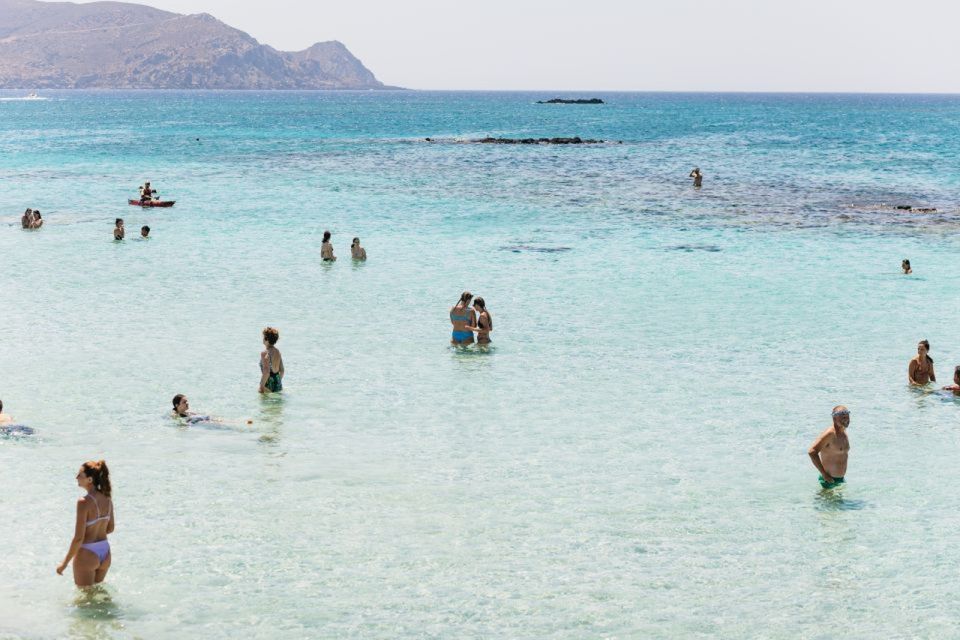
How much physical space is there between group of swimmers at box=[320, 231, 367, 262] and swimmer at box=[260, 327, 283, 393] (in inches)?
574

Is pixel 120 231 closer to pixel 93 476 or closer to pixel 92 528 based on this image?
pixel 92 528

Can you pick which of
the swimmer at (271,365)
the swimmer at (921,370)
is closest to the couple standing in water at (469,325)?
the swimmer at (271,365)

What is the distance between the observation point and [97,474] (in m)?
11.4

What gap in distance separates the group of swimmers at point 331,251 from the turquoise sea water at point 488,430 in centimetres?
39

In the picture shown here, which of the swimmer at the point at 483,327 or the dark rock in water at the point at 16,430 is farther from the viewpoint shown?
the swimmer at the point at 483,327

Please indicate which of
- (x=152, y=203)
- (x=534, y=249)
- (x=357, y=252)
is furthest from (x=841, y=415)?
(x=152, y=203)

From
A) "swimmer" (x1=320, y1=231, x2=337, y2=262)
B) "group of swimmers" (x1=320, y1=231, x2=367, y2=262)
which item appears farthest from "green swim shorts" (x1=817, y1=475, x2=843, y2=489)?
"swimmer" (x1=320, y1=231, x2=337, y2=262)

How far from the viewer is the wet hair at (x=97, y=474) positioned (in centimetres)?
1138

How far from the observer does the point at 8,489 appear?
15.0m

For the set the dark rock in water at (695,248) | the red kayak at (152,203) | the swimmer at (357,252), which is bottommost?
the swimmer at (357,252)

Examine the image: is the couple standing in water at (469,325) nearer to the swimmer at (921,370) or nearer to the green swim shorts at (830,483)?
the swimmer at (921,370)

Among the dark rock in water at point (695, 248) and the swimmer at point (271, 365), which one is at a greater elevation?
the dark rock in water at point (695, 248)

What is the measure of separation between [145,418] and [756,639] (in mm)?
11430

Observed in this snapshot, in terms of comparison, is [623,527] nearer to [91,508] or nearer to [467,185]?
[91,508]
